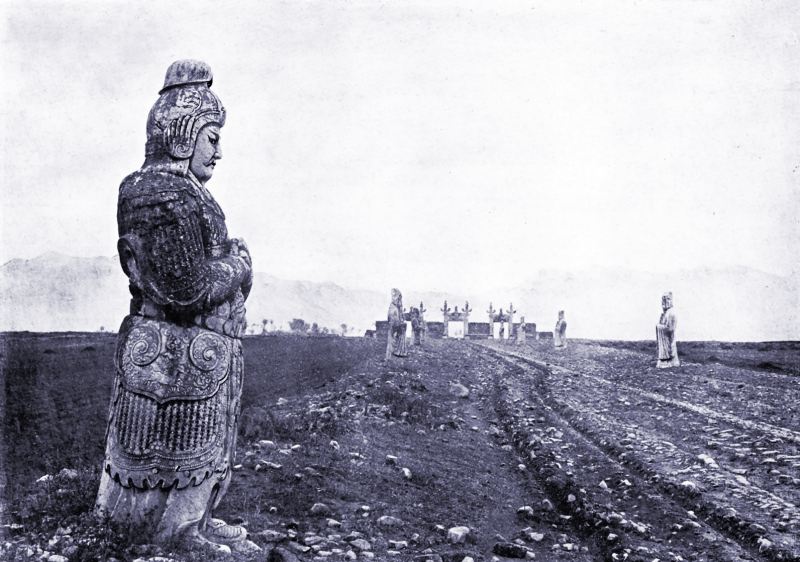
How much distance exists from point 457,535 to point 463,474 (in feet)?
8.50

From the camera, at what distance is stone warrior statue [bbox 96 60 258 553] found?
15.9ft

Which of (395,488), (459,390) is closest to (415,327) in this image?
(459,390)

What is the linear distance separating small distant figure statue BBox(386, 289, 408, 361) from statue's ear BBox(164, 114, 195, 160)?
21.6 m

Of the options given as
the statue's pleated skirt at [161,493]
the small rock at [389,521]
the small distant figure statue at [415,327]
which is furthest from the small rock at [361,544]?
the small distant figure statue at [415,327]

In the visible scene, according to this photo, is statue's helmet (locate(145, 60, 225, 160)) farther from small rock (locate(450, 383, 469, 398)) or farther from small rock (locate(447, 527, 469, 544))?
small rock (locate(450, 383, 469, 398))

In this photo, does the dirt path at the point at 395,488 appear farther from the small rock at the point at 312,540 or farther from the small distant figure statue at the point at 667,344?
the small distant figure statue at the point at 667,344

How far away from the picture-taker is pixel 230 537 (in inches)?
202

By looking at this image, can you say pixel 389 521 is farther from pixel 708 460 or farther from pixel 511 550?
pixel 708 460

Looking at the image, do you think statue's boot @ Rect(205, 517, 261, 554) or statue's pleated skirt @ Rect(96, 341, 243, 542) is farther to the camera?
statue's boot @ Rect(205, 517, 261, 554)

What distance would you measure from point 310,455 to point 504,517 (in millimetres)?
2943

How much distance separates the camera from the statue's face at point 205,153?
5344 millimetres

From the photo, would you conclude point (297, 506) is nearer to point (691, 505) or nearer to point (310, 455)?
point (310, 455)

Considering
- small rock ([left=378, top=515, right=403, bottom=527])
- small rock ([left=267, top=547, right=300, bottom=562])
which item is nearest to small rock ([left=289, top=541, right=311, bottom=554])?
small rock ([left=267, top=547, right=300, bottom=562])

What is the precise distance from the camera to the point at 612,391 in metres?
17.4
